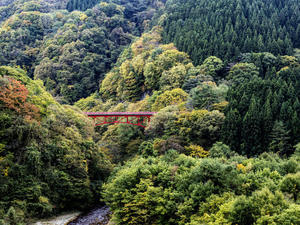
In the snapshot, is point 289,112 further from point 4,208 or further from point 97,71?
point 97,71

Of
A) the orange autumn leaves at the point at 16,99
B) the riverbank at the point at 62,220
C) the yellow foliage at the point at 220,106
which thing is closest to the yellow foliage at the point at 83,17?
the yellow foliage at the point at 220,106

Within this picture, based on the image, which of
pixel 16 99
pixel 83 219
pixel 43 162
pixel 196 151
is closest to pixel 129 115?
pixel 196 151

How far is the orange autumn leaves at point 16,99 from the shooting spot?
35625mm

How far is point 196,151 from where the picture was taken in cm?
4141

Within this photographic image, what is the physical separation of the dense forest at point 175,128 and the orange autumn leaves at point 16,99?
0.15 meters

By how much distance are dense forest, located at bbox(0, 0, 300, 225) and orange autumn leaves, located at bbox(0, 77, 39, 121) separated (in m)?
0.15

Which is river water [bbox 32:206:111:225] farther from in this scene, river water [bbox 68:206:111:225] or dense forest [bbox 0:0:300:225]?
dense forest [bbox 0:0:300:225]

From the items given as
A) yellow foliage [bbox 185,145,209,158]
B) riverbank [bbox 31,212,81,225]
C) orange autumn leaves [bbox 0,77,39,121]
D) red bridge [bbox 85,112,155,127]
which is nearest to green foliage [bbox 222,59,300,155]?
yellow foliage [bbox 185,145,209,158]

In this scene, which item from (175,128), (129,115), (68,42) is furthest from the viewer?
(68,42)

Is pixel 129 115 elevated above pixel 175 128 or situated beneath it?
elevated above

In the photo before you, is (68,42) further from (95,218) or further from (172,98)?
(95,218)

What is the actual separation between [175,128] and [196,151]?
6.81 meters

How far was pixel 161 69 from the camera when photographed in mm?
71188

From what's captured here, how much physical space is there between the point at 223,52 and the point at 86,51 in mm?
49061
